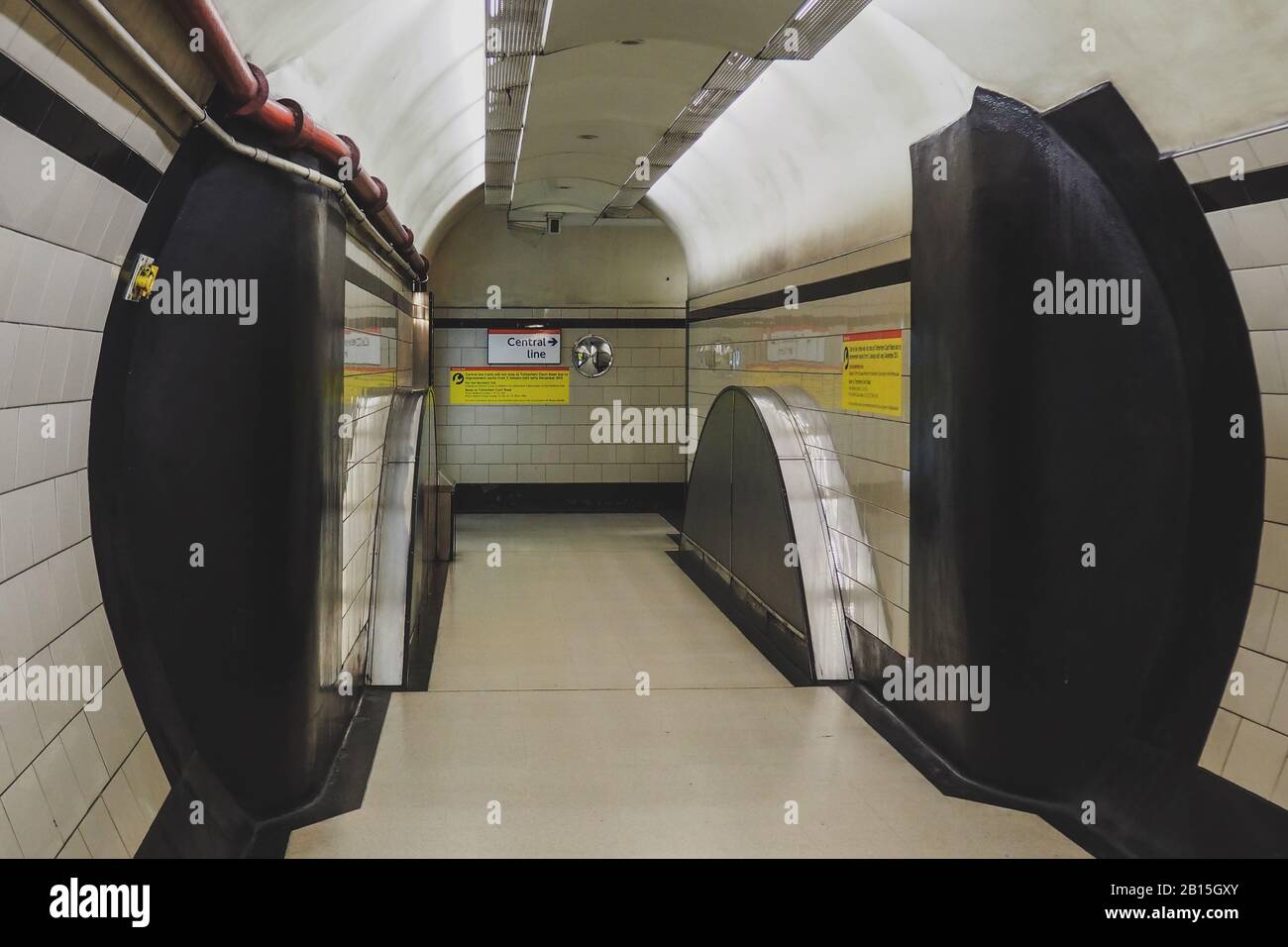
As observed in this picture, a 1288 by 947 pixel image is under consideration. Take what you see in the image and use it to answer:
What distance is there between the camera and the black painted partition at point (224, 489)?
10.2ft

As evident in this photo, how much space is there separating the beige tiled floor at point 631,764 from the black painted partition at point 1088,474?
39cm


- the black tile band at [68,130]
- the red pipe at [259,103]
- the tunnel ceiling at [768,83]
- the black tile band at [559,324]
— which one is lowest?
the black tile band at [68,130]

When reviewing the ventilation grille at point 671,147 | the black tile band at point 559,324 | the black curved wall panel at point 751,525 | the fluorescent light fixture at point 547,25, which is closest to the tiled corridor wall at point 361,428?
the fluorescent light fixture at point 547,25

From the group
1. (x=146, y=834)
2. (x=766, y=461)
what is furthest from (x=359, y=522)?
(x=146, y=834)

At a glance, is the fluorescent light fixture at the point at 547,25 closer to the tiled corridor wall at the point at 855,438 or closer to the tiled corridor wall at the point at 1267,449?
the tiled corridor wall at the point at 855,438

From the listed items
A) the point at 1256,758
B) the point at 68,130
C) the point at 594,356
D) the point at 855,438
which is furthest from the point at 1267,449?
the point at 594,356

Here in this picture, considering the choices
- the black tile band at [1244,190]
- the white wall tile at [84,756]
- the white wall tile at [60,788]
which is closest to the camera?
the white wall tile at [60,788]

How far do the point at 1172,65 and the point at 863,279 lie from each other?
93.7 inches

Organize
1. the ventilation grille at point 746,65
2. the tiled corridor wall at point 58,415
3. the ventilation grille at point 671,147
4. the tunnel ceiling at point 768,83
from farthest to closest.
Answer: the ventilation grille at point 671,147 < the ventilation grille at point 746,65 < the tunnel ceiling at point 768,83 < the tiled corridor wall at point 58,415

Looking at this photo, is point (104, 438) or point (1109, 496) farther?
point (1109, 496)

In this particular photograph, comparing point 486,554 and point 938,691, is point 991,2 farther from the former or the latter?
point 486,554

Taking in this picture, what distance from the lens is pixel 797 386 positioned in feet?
22.8

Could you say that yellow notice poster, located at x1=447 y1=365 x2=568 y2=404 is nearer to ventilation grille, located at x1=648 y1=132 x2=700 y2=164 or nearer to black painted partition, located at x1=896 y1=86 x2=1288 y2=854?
ventilation grille, located at x1=648 y1=132 x2=700 y2=164

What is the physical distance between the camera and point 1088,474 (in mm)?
3885
